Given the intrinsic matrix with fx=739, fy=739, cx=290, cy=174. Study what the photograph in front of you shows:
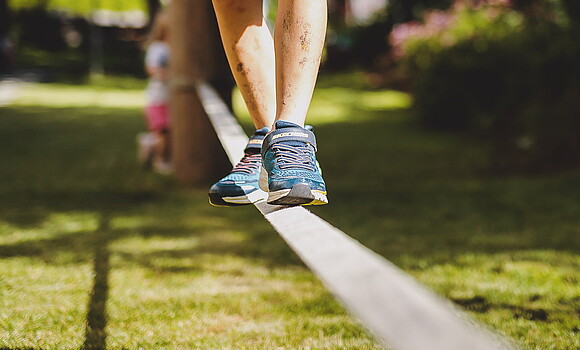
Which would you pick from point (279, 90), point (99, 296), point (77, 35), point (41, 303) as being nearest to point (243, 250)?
point (99, 296)

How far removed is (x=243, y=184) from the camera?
2.21 meters

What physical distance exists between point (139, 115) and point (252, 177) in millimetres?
9586

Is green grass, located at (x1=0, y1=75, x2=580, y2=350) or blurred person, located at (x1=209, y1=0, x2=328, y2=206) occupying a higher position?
blurred person, located at (x1=209, y1=0, x2=328, y2=206)

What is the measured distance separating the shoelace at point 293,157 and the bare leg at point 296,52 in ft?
0.33

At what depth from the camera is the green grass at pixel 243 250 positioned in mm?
2742

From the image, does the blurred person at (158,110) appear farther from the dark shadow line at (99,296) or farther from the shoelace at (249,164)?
the shoelace at (249,164)

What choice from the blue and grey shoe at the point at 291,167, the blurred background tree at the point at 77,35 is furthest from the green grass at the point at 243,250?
the blurred background tree at the point at 77,35

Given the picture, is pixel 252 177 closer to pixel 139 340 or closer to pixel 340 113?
pixel 139 340

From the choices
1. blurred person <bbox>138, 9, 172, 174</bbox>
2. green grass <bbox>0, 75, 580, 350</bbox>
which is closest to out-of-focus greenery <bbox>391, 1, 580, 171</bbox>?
green grass <bbox>0, 75, 580, 350</bbox>

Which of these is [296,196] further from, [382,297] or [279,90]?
[382,297]

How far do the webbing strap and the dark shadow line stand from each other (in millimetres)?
1298

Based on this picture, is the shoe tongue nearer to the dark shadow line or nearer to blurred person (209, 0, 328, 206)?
blurred person (209, 0, 328, 206)

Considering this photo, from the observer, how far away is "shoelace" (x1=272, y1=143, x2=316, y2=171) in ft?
6.71

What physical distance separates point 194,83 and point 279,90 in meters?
3.71
